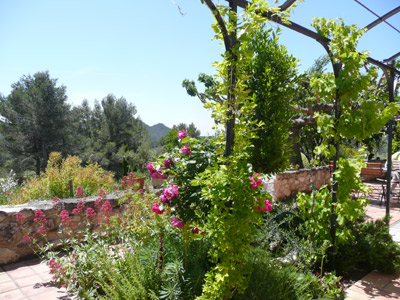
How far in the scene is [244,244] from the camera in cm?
195

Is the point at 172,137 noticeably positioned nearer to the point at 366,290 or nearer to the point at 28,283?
the point at 28,283

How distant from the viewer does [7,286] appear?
2924 mm

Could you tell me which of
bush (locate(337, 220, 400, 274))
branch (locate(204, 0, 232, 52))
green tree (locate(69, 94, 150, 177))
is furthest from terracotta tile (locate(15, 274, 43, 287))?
green tree (locate(69, 94, 150, 177))

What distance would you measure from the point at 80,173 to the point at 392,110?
213 inches

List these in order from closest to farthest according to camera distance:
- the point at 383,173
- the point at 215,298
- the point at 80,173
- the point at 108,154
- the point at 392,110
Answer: the point at 215,298 < the point at 392,110 < the point at 80,173 < the point at 383,173 < the point at 108,154

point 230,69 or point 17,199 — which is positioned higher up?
point 230,69

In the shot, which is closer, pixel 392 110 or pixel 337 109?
pixel 392 110

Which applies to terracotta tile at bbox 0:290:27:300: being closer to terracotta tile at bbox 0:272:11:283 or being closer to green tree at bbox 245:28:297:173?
terracotta tile at bbox 0:272:11:283

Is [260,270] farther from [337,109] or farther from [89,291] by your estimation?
[337,109]

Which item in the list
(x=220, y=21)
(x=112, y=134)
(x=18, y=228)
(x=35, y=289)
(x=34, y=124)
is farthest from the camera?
(x=112, y=134)

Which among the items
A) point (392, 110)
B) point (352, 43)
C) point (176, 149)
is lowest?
point (176, 149)

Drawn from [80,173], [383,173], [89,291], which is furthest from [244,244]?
[383,173]

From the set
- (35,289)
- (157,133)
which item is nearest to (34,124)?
(35,289)

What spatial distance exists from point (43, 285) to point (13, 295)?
278 millimetres
